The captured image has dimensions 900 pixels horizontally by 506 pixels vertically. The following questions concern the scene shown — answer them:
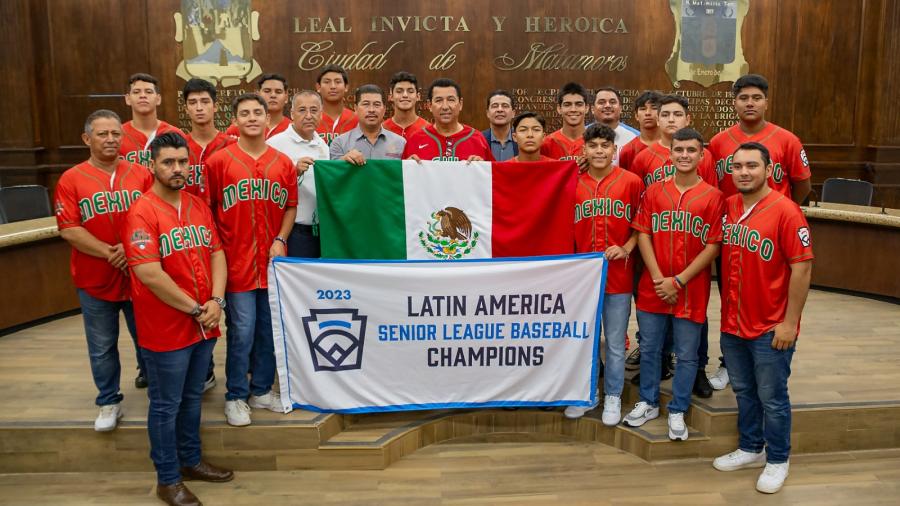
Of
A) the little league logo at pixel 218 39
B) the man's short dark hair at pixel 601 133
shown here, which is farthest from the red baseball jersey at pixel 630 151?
the little league logo at pixel 218 39

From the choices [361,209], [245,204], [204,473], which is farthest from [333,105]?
[204,473]

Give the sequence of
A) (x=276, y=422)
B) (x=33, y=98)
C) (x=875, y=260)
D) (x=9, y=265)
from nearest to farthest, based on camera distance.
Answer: (x=276, y=422)
(x=9, y=265)
(x=875, y=260)
(x=33, y=98)

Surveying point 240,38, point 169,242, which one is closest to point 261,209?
point 169,242

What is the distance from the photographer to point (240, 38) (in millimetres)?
7418

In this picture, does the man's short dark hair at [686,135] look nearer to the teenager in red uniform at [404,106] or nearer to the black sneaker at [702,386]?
the black sneaker at [702,386]

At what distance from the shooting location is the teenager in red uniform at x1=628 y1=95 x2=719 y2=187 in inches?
154

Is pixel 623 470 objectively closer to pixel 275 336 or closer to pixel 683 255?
pixel 683 255

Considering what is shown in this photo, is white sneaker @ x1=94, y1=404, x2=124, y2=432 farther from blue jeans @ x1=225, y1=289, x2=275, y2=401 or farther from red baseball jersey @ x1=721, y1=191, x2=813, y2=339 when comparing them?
red baseball jersey @ x1=721, y1=191, x2=813, y2=339

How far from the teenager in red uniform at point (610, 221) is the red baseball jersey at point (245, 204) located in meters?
1.48

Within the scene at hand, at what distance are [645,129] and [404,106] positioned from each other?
138cm

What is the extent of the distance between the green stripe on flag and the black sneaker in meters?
1.66

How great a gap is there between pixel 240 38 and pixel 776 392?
5886mm

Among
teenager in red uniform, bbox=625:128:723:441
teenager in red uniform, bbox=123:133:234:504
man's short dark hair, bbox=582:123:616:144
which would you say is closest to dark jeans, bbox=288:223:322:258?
teenager in red uniform, bbox=123:133:234:504

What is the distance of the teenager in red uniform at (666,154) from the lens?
3.91m
